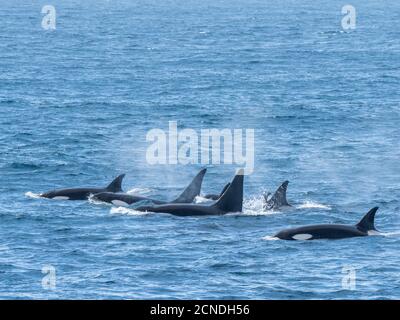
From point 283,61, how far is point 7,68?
86.3ft

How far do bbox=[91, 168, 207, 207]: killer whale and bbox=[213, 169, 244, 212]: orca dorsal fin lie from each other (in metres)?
2.62

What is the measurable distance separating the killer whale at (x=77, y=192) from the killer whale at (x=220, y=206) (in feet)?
12.9

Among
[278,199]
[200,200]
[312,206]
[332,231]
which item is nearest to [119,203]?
[200,200]

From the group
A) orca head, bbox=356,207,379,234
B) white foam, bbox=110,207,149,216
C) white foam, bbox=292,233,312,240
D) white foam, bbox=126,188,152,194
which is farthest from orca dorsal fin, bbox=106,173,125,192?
orca head, bbox=356,207,379,234

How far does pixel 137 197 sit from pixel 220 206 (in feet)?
12.2

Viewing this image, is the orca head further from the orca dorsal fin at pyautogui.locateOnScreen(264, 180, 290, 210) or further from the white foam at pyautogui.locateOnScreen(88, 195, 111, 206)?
the white foam at pyautogui.locateOnScreen(88, 195, 111, 206)

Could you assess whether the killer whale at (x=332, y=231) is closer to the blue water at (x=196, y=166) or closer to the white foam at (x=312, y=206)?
the blue water at (x=196, y=166)

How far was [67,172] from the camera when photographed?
52.7m

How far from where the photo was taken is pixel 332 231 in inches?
1503

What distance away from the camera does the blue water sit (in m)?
33.7

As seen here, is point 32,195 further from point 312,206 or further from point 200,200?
point 312,206

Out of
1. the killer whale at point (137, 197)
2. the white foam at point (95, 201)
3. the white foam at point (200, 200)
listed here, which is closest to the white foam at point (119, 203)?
the killer whale at point (137, 197)
